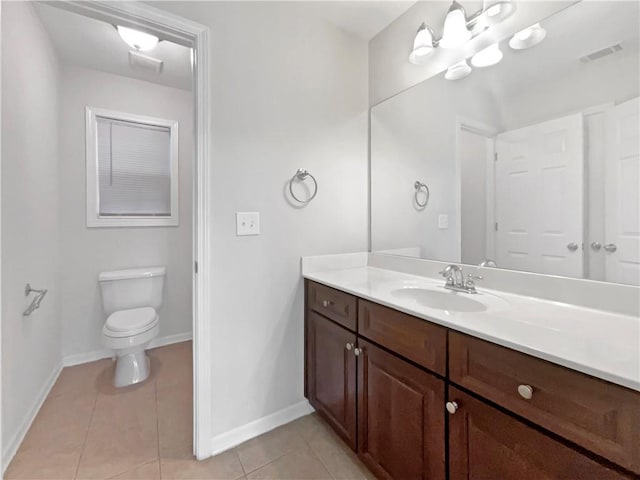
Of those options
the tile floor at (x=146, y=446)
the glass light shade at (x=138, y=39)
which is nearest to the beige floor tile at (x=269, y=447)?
the tile floor at (x=146, y=446)

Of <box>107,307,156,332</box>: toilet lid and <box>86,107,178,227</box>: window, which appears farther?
<box>86,107,178,227</box>: window

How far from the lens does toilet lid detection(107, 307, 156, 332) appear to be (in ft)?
6.41

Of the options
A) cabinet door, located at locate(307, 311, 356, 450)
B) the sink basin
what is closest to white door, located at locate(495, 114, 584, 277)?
the sink basin

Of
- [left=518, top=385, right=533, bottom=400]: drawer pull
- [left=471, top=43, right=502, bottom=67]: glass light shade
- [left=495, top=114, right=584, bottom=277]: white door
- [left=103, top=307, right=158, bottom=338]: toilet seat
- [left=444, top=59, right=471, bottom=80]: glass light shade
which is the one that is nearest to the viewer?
[left=518, top=385, right=533, bottom=400]: drawer pull

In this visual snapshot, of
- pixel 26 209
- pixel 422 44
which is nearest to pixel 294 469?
pixel 26 209

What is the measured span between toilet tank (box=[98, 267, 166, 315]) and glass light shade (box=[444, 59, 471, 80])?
2504 mm

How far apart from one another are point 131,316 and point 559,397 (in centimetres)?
244

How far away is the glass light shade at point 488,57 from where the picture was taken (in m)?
1.32

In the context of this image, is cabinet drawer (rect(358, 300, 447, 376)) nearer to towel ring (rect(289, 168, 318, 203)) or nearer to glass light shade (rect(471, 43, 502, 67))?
towel ring (rect(289, 168, 318, 203))

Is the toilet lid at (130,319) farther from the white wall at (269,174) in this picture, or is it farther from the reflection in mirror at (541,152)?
the reflection in mirror at (541,152)

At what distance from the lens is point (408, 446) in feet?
3.39

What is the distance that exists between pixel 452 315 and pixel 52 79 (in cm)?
286

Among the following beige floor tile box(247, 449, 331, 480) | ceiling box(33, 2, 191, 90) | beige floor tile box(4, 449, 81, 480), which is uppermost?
ceiling box(33, 2, 191, 90)

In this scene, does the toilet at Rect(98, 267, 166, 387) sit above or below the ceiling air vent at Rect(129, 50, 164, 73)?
below
